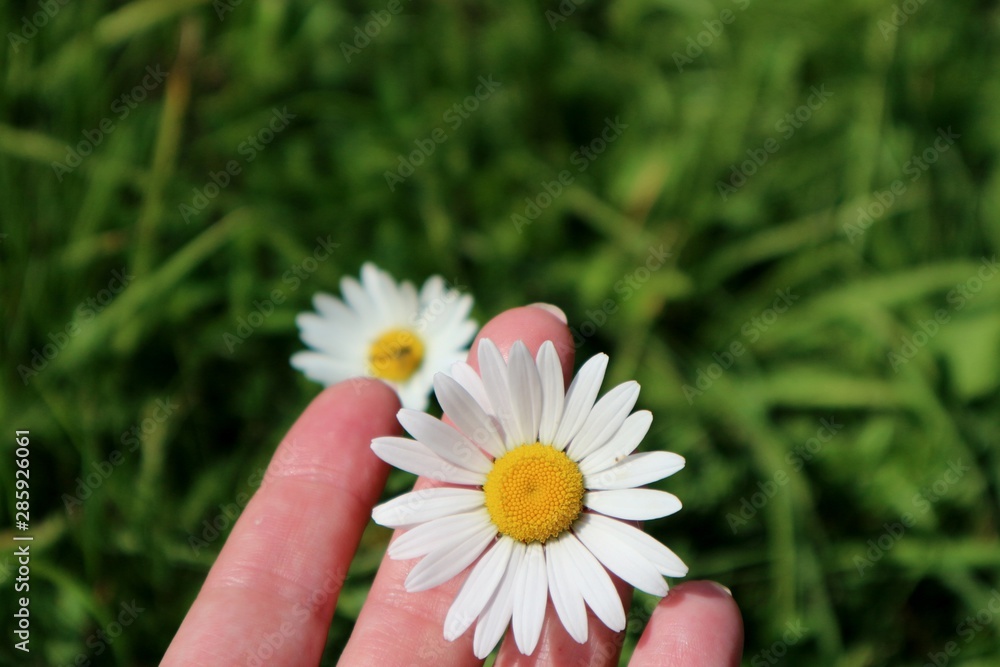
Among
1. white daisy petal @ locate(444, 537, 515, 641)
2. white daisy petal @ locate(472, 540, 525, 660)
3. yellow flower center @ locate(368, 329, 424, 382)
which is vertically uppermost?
yellow flower center @ locate(368, 329, 424, 382)

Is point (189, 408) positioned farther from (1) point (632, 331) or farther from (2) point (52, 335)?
(1) point (632, 331)

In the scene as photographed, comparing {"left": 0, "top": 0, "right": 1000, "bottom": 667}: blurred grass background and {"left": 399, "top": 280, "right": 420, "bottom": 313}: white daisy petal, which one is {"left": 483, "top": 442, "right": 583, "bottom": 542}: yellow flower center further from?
{"left": 399, "top": 280, "right": 420, "bottom": 313}: white daisy petal

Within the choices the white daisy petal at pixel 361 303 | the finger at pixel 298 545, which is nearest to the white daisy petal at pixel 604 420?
the finger at pixel 298 545

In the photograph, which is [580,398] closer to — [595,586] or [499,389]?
[499,389]

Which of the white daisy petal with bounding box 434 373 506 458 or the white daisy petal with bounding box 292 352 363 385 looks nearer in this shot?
the white daisy petal with bounding box 434 373 506 458

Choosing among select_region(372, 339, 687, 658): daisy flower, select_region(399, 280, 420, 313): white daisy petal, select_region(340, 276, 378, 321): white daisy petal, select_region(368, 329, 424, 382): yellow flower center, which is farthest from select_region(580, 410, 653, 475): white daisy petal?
select_region(340, 276, 378, 321): white daisy petal

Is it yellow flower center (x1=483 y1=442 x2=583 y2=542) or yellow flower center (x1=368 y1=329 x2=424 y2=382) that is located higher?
yellow flower center (x1=368 y1=329 x2=424 y2=382)

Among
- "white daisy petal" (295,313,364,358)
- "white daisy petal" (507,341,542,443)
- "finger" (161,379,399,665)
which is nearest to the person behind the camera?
"white daisy petal" (507,341,542,443)
